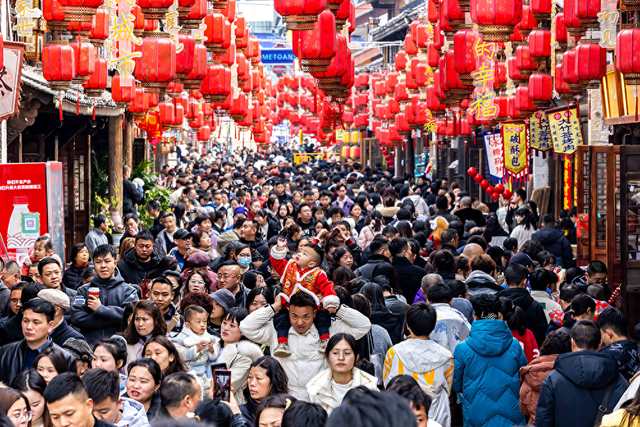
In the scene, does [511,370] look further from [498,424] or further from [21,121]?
[21,121]

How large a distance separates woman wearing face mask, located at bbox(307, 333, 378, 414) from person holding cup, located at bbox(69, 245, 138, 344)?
7.64 ft

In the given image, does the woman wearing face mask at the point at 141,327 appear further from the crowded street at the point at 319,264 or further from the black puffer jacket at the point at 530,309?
the black puffer jacket at the point at 530,309

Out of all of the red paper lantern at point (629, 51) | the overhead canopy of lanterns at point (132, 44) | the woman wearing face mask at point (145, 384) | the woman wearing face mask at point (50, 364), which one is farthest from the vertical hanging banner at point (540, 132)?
the woman wearing face mask at point (50, 364)

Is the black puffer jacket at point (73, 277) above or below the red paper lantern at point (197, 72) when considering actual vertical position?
below

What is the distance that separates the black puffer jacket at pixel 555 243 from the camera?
11.8 m

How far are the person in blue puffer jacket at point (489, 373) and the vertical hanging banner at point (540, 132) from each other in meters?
10.6

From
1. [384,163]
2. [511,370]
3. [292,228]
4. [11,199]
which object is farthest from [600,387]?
[384,163]

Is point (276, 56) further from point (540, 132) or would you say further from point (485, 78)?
point (485, 78)

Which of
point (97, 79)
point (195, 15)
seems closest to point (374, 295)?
point (195, 15)

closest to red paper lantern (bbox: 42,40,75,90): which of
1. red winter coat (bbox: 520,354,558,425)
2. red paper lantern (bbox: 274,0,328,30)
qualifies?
red paper lantern (bbox: 274,0,328,30)

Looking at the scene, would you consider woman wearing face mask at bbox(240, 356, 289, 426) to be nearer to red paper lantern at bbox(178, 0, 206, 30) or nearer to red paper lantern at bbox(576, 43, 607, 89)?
red paper lantern at bbox(576, 43, 607, 89)

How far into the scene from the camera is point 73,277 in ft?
30.0

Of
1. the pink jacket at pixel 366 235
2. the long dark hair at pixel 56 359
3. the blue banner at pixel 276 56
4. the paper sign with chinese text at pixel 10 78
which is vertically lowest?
the long dark hair at pixel 56 359

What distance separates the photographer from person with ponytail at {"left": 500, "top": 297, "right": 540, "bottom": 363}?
23.1ft
